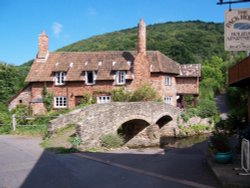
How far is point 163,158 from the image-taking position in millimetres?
15531

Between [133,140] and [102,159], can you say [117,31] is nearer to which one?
[133,140]

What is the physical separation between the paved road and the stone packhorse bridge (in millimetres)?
3484

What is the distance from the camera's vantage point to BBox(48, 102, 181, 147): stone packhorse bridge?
764 inches

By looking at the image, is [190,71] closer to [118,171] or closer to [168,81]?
[168,81]

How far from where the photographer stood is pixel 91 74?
36.5 meters

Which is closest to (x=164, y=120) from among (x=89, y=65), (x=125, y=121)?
(x=125, y=121)

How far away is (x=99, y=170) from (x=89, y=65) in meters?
25.2

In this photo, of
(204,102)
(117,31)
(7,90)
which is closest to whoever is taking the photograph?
(204,102)

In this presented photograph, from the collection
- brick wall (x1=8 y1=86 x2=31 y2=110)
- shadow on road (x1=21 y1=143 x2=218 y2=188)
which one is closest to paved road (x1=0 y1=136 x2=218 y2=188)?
shadow on road (x1=21 y1=143 x2=218 y2=188)

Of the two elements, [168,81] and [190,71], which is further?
[190,71]

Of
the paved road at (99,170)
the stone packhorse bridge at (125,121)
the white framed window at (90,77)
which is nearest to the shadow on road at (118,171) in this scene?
the paved road at (99,170)

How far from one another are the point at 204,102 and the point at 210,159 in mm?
22901

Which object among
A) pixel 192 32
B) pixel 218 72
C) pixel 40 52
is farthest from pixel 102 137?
pixel 192 32

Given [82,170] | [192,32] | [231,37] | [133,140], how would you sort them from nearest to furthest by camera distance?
[231,37]
[82,170]
[133,140]
[192,32]
